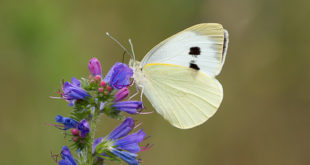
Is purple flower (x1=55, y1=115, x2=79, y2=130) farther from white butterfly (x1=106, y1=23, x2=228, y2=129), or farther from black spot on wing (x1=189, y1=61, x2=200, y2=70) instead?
black spot on wing (x1=189, y1=61, x2=200, y2=70)

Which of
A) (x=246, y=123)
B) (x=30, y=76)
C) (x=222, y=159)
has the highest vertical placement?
(x=30, y=76)

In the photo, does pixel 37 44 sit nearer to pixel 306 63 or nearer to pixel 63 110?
pixel 63 110

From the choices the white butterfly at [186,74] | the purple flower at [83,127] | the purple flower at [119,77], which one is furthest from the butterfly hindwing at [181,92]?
the purple flower at [83,127]

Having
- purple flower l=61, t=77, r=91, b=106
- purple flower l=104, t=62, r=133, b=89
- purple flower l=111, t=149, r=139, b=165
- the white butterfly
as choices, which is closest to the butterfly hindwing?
the white butterfly

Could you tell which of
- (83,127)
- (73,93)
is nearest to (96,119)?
(83,127)

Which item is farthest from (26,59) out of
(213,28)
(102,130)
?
(213,28)

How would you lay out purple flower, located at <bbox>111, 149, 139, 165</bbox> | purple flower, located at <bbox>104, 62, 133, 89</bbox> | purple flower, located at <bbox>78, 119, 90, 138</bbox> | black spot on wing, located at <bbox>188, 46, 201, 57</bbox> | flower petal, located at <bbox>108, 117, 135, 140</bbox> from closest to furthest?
purple flower, located at <bbox>78, 119, 90, 138</bbox>
purple flower, located at <bbox>111, 149, 139, 165</bbox>
flower petal, located at <bbox>108, 117, 135, 140</bbox>
purple flower, located at <bbox>104, 62, 133, 89</bbox>
black spot on wing, located at <bbox>188, 46, 201, 57</bbox>

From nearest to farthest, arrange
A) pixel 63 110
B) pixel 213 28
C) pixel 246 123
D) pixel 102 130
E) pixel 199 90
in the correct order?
pixel 213 28
pixel 199 90
pixel 63 110
pixel 102 130
pixel 246 123
